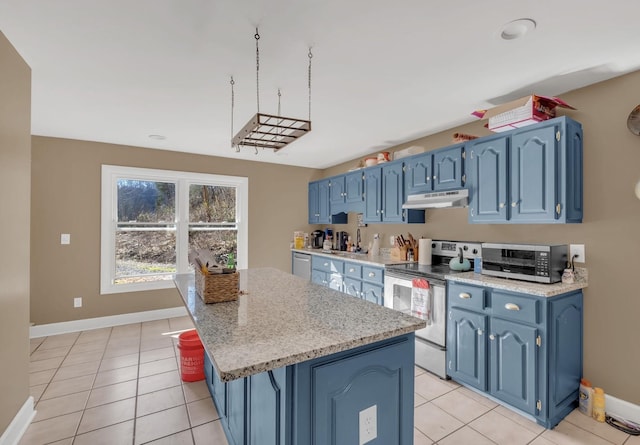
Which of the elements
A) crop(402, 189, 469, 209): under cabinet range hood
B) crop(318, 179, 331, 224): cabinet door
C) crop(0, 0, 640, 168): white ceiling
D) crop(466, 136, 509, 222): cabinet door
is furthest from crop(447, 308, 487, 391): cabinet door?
crop(318, 179, 331, 224): cabinet door

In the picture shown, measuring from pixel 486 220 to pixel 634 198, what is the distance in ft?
3.05

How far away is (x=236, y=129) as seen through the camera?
3506 mm

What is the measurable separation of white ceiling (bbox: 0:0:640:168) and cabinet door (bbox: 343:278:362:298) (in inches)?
76.9

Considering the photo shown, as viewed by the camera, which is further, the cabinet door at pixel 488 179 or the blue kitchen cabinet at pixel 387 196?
the blue kitchen cabinet at pixel 387 196

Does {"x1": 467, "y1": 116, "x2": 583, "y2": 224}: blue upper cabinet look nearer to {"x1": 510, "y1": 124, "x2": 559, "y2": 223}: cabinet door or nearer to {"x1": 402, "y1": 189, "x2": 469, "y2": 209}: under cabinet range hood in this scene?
{"x1": 510, "y1": 124, "x2": 559, "y2": 223}: cabinet door

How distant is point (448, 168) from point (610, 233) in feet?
4.37

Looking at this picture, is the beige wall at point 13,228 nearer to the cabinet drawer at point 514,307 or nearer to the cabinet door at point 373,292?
the cabinet door at point 373,292

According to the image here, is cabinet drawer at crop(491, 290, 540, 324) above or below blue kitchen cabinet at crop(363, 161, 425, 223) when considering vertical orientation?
below

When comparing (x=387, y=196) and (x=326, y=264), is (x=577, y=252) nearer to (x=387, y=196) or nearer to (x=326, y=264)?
(x=387, y=196)

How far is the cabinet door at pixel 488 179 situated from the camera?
2.57 m

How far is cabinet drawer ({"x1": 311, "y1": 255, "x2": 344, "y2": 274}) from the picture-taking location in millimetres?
4230

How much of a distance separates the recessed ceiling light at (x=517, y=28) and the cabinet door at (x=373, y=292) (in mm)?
2504

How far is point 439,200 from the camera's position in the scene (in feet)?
10.0

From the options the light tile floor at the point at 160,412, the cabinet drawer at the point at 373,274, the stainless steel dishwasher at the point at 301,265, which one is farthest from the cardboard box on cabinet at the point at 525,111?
the stainless steel dishwasher at the point at 301,265
